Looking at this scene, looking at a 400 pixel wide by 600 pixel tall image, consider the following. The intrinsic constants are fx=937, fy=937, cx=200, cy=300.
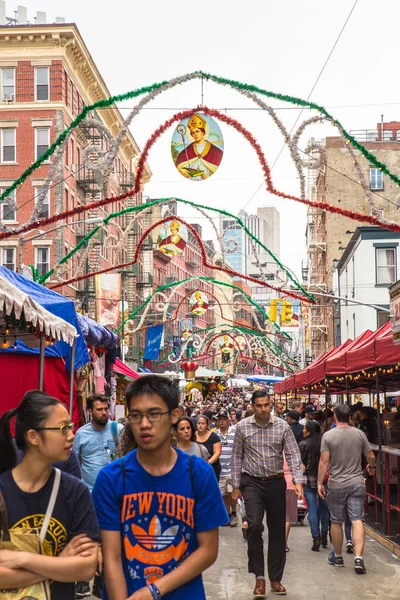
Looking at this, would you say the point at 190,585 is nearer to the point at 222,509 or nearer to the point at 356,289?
the point at 222,509

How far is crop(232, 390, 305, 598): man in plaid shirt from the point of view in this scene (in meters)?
9.31

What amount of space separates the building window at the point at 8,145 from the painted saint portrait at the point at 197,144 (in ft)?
116

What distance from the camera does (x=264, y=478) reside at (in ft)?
31.1

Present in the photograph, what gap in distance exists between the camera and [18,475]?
419cm

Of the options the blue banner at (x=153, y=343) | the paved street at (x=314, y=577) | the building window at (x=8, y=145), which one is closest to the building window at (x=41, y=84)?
the building window at (x=8, y=145)

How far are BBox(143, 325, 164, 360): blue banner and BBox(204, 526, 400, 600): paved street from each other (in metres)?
26.7

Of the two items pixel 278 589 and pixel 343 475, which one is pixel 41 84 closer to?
pixel 343 475

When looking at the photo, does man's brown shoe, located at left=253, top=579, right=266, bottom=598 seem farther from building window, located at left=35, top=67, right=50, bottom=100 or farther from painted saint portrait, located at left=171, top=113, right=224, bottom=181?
building window, located at left=35, top=67, right=50, bottom=100

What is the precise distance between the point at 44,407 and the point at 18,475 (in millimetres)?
338

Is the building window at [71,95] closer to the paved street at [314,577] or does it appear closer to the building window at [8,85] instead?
the building window at [8,85]

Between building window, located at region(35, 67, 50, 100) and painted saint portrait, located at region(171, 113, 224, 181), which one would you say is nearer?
painted saint portrait, located at region(171, 113, 224, 181)

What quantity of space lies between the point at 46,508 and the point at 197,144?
11.4 m

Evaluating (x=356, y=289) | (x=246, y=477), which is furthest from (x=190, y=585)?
(x=356, y=289)

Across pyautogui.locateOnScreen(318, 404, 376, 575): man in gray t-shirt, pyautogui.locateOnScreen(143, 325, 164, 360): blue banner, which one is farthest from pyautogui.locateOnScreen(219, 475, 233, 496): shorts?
pyautogui.locateOnScreen(143, 325, 164, 360): blue banner
